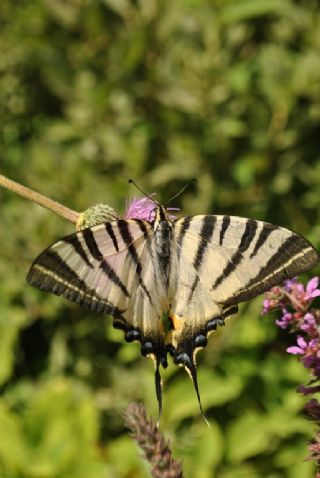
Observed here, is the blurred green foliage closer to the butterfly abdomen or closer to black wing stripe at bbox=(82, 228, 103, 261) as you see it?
the butterfly abdomen

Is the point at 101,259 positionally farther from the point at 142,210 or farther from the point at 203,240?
the point at 142,210

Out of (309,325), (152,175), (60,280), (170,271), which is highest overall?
(152,175)

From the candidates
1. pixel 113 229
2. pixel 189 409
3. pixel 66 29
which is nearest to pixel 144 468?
pixel 189 409

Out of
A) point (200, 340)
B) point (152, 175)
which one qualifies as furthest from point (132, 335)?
point (152, 175)

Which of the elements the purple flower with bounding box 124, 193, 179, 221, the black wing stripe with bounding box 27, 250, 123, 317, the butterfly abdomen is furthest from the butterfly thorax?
the black wing stripe with bounding box 27, 250, 123, 317

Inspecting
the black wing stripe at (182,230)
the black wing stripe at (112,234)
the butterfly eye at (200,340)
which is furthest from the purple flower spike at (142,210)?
the butterfly eye at (200,340)

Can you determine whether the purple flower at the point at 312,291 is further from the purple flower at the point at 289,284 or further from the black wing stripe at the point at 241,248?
the black wing stripe at the point at 241,248

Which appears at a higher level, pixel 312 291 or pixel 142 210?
pixel 142 210

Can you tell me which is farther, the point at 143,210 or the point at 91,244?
the point at 143,210
